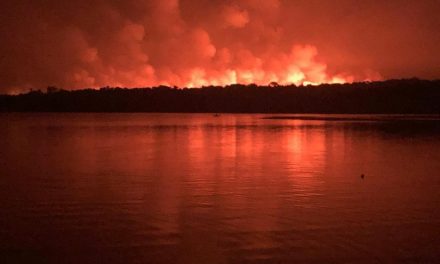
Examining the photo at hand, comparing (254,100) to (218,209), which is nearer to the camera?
(218,209)

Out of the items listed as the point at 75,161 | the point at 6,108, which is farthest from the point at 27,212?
the point at 6,108

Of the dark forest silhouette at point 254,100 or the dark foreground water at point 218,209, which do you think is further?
the dark forest silhouette at point 254,100

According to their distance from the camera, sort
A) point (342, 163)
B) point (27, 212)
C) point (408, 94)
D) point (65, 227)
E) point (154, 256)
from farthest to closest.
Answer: point (408, 94), point (342, 163), point (27, 212), point (65, 227), point (154, 256)

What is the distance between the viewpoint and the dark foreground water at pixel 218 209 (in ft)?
28.0

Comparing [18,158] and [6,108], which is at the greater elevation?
[6,108]

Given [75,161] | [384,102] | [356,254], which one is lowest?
[356,254]

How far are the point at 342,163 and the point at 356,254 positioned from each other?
39.7 ft

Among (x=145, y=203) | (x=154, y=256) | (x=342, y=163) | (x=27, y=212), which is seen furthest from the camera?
(x=342, y=163)

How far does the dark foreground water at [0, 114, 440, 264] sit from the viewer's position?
28.0 ft

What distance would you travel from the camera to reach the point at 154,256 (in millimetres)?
8211

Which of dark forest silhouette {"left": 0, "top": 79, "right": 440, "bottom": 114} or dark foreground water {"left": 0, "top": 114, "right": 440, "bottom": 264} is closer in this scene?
dark foreground water {"left": 0, "top": 114, "right": 440, "bottom": 264}

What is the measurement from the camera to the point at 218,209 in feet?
37.9

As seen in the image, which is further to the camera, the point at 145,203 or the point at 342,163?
the point at 342,163

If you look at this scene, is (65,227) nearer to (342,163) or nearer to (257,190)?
(257,190)
